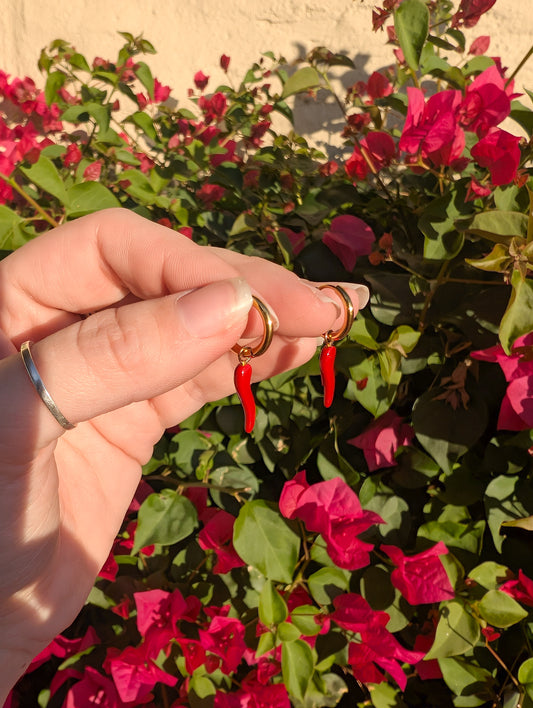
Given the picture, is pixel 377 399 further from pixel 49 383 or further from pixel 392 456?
pixel 49 383

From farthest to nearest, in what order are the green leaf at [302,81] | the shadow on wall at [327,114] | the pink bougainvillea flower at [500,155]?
1. the shadow on wall at [327,114]
2. the green leaf at [302,81]
3. the pink bougainvillea flower at [500,155]

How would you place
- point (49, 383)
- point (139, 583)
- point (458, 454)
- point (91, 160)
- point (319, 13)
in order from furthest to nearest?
point (319, 13) < point (91, 160) < point (139, 583) < point (458, 454) < point (49, 383)

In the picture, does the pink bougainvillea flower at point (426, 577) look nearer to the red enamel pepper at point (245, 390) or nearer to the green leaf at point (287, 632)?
the green leaf at point (287, 632)

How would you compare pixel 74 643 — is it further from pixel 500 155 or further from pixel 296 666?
pixel 500 155

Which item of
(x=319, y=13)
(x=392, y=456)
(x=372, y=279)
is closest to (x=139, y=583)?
(x=392, y=456)

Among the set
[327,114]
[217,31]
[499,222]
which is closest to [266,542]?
[499,222]

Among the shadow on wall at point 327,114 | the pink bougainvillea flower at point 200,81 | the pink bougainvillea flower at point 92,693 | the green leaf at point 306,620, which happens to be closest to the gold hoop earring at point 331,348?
the green leaf at point 306,620
